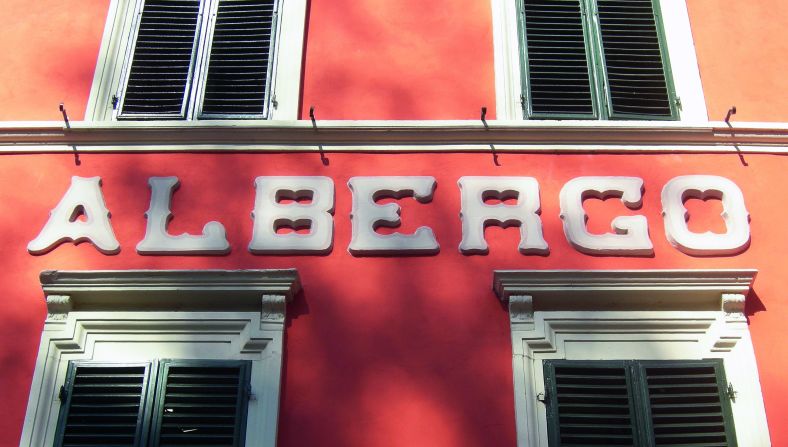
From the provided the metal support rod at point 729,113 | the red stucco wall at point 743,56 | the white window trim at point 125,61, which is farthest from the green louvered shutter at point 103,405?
the red stucco wall at point 743,56

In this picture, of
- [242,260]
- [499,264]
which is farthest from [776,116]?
[242,260]

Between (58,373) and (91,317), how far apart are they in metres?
0.41

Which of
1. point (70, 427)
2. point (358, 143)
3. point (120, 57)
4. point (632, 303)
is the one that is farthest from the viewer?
point (120, 57)

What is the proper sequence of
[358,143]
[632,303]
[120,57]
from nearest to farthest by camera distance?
1. [632,303]
2. [358,143]
3. [120,57]

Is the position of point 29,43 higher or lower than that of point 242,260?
higher

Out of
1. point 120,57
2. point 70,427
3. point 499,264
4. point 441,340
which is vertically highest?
point 120,57

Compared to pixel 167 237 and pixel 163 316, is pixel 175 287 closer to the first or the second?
pixel 163 316

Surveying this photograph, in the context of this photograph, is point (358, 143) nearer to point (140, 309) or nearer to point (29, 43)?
point (140, 309)

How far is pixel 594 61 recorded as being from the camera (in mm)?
8188

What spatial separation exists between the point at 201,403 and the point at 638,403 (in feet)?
8.74

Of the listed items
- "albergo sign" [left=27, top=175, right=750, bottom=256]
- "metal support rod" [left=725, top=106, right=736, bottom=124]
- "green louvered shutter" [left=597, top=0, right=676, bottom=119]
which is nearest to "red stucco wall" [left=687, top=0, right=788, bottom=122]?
"metal support rod" [left=725, top=106, right=736, bottom=124]

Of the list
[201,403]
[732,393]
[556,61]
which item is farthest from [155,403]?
[556,61]

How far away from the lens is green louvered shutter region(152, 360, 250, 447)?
6312mm

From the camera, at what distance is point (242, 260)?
7.06 metres
